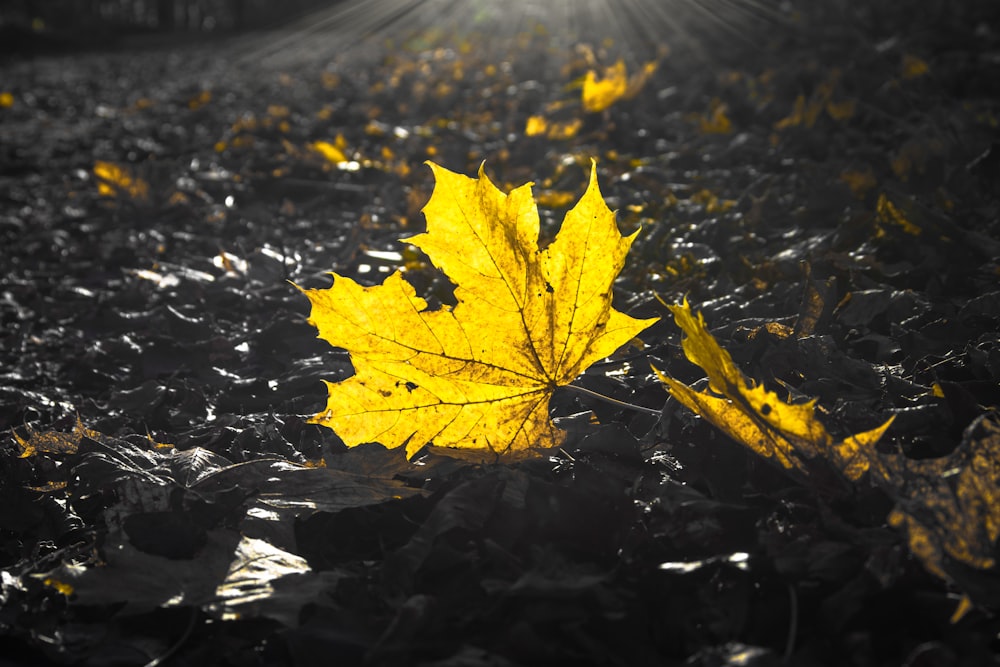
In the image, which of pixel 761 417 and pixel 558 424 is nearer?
pixel 761 417

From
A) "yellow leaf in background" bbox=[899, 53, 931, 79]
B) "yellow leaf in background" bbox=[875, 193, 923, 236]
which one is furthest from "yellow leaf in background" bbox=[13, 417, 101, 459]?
"yellow leaf in background" bbox=[899, 53, 931, 79]

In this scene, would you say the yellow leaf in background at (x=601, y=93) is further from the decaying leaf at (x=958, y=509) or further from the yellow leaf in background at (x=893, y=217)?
the decaying leaf at (x=958, y=509)

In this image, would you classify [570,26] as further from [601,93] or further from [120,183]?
[120,183]

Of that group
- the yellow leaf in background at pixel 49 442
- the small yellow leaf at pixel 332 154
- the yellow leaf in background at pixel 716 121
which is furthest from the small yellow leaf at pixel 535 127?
the yellow leaf in background at pixel 49 442

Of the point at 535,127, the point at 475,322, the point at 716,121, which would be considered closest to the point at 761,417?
the point at 475,322

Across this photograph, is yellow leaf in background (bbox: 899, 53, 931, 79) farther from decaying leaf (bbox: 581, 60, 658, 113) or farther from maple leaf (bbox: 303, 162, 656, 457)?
maple leaf (bbox: 303, 162, 656, 457)
